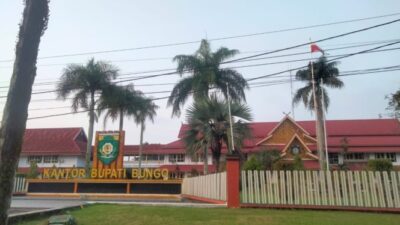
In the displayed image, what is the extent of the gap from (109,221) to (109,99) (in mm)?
25052

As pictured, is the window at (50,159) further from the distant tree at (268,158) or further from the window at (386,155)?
the window at (386,155)

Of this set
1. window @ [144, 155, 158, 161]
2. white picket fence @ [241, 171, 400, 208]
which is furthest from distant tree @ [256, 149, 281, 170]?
window @ [144, 155, 158, 161]

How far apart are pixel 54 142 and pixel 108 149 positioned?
1030 inches

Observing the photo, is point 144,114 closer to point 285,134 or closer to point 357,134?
point 285,134

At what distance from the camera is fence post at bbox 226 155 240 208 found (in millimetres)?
Result: 16203

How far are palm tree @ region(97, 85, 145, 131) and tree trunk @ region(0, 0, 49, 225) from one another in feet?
92.3

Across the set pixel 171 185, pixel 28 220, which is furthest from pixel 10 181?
pixel 171 185

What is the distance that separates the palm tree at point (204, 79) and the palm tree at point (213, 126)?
147 inches

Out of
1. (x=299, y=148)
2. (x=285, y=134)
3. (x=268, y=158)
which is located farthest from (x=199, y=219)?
(x=285, y=134)

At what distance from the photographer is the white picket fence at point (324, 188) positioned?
15.4 meters

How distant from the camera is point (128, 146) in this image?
5681 cm

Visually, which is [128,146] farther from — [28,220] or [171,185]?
[28,220]

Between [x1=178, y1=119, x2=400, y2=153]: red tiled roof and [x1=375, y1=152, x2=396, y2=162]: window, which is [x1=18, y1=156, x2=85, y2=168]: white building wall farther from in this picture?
[x1=375, y1=152, x2=396, y2=162]: window

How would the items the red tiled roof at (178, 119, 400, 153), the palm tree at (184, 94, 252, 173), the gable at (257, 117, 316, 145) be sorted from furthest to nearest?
the gable at (257, 117, 316, 145) < the red tiled roof at (178, 119, 400, 153) < the palm tree at (184, 94, 252, 173)
